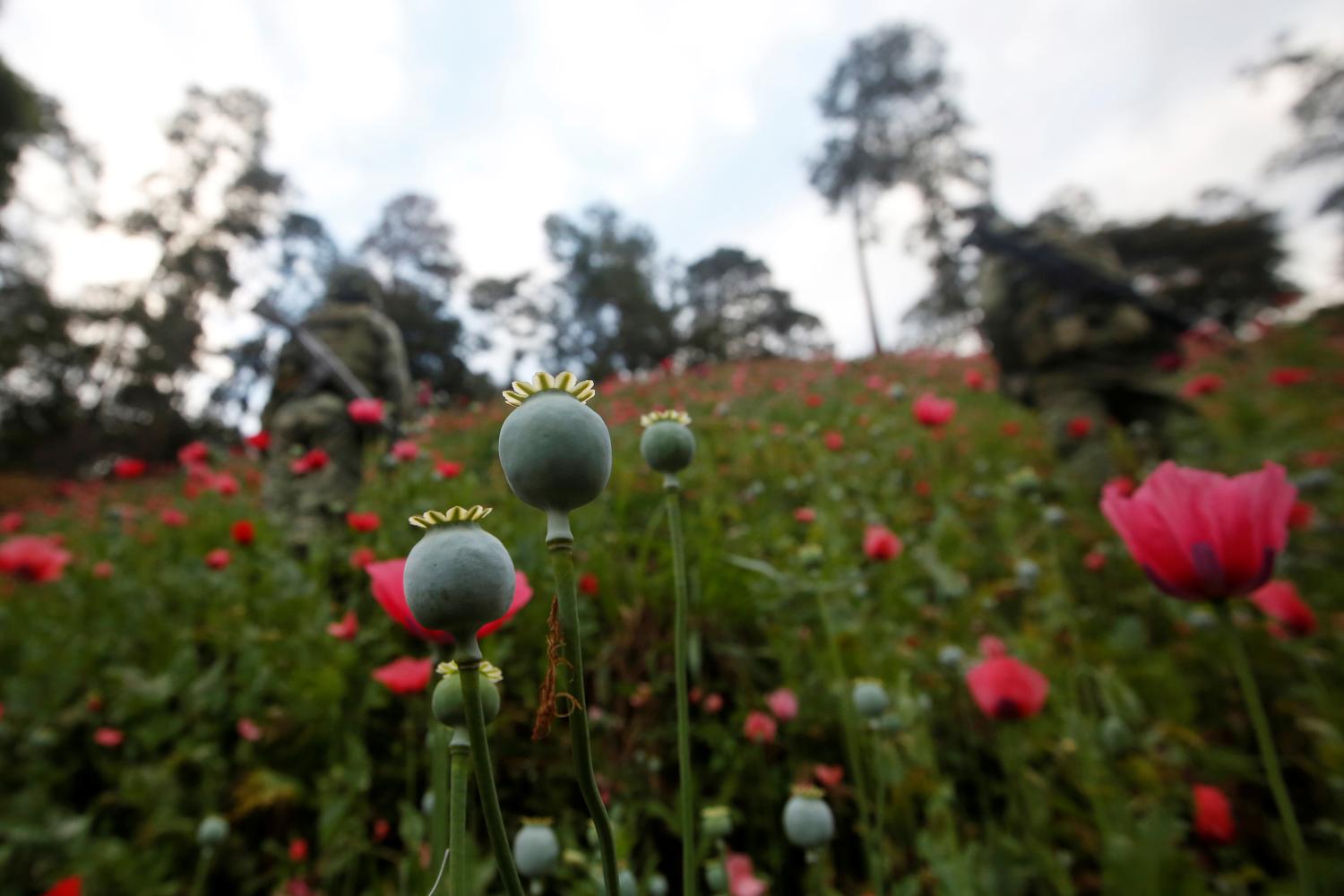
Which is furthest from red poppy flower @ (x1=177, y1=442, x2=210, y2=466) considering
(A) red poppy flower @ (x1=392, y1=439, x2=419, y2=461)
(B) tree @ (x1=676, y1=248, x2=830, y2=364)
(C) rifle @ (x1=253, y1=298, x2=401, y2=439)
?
(B) tree @ (x1=676, y1=248, x2=830, y2=364)

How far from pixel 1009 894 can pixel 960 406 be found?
5.05 meters

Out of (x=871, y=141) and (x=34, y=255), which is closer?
(x=34, y=255)

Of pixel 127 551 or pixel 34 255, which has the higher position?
pixel 34 255

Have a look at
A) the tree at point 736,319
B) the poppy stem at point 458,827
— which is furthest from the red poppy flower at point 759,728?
the tree at point 736,319

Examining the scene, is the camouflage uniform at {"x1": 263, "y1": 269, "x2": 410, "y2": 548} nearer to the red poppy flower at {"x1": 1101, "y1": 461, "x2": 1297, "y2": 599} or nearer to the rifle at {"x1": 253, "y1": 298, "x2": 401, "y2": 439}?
the rifle at {"x1": 253, "y1": 298, "x2": 401, "y2": 439}

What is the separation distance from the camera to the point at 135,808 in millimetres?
1460

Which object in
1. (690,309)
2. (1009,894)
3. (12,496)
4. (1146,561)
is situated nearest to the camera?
(1146,561)

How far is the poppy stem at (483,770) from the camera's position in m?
0.23

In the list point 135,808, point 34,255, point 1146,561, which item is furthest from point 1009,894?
point 34,255

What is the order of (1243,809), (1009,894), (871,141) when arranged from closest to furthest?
1. (1009,894)
2. (1243,809)
3. (871,141)

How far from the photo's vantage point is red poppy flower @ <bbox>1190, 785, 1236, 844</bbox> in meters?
1.20

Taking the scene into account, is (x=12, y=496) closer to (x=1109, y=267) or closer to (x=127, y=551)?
(x=127, y=551)

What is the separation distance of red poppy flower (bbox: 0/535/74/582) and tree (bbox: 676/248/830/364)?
8496 millimetres

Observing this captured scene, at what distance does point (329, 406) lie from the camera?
319cm
